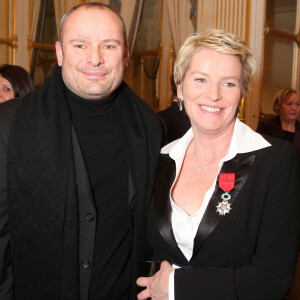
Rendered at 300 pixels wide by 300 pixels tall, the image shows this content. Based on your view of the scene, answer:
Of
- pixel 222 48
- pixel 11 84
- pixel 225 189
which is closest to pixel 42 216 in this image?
pixel 225 189

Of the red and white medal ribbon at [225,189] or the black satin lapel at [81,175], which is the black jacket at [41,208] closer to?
the black satin lapel at [81,175]

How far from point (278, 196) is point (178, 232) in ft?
1.42

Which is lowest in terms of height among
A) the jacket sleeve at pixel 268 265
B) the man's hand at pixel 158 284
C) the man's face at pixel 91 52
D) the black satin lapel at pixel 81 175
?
the man's hand at pixel 158 284

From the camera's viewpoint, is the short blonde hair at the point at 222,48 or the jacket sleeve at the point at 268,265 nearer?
the jacket sleeve at the point at 268,265

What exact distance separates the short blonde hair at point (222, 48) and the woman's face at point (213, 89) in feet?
0.07

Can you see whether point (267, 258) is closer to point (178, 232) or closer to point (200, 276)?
point (200, 276)

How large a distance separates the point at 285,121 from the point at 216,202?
368 centimetres

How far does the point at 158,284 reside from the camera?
1.58 m

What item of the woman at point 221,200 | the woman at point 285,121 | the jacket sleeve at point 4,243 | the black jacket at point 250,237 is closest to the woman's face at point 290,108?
the woman at point 285,121

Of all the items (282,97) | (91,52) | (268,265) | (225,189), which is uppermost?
(91,52)

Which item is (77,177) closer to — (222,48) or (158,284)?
(158,284)

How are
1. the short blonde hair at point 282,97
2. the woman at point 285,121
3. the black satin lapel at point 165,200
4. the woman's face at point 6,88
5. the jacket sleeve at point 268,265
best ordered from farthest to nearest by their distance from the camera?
the short blonde hair at point 282,97
the woman at point 285,121
the woman's face at point 6,88
the black satin lapel at point 165,200
the jacket sleeve at point 268,265

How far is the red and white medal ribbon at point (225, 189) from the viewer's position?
5.20 feet

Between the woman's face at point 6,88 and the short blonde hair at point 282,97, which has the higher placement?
the woman's face at point 6,88
